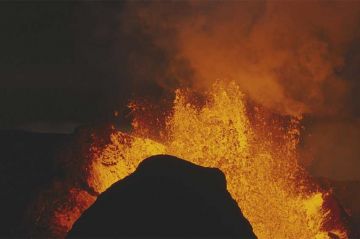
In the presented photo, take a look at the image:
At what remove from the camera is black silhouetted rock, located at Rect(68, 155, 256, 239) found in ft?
29.9

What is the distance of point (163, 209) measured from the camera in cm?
932

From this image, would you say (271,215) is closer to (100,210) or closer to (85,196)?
(85,196)

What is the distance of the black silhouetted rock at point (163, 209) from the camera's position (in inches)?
359

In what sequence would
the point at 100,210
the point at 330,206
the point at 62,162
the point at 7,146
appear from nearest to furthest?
the point at 100,210
the point at 62,162
the point at 330,206
the point at 7,146

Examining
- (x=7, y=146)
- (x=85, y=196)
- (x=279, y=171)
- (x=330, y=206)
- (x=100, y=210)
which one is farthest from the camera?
(x=7, y=146)

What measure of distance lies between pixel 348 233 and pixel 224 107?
6.25 metres

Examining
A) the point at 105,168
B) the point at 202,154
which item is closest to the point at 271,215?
the point at 202,154

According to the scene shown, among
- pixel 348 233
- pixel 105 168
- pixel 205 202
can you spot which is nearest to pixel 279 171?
pixel 348 233

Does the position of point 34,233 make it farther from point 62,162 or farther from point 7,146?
point 7,146

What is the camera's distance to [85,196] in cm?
1491

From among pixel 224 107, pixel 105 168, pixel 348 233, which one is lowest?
pixel 348 233

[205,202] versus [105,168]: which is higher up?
[105,168]

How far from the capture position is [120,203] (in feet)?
31.0

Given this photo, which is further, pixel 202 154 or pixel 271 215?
pixel 202 154
